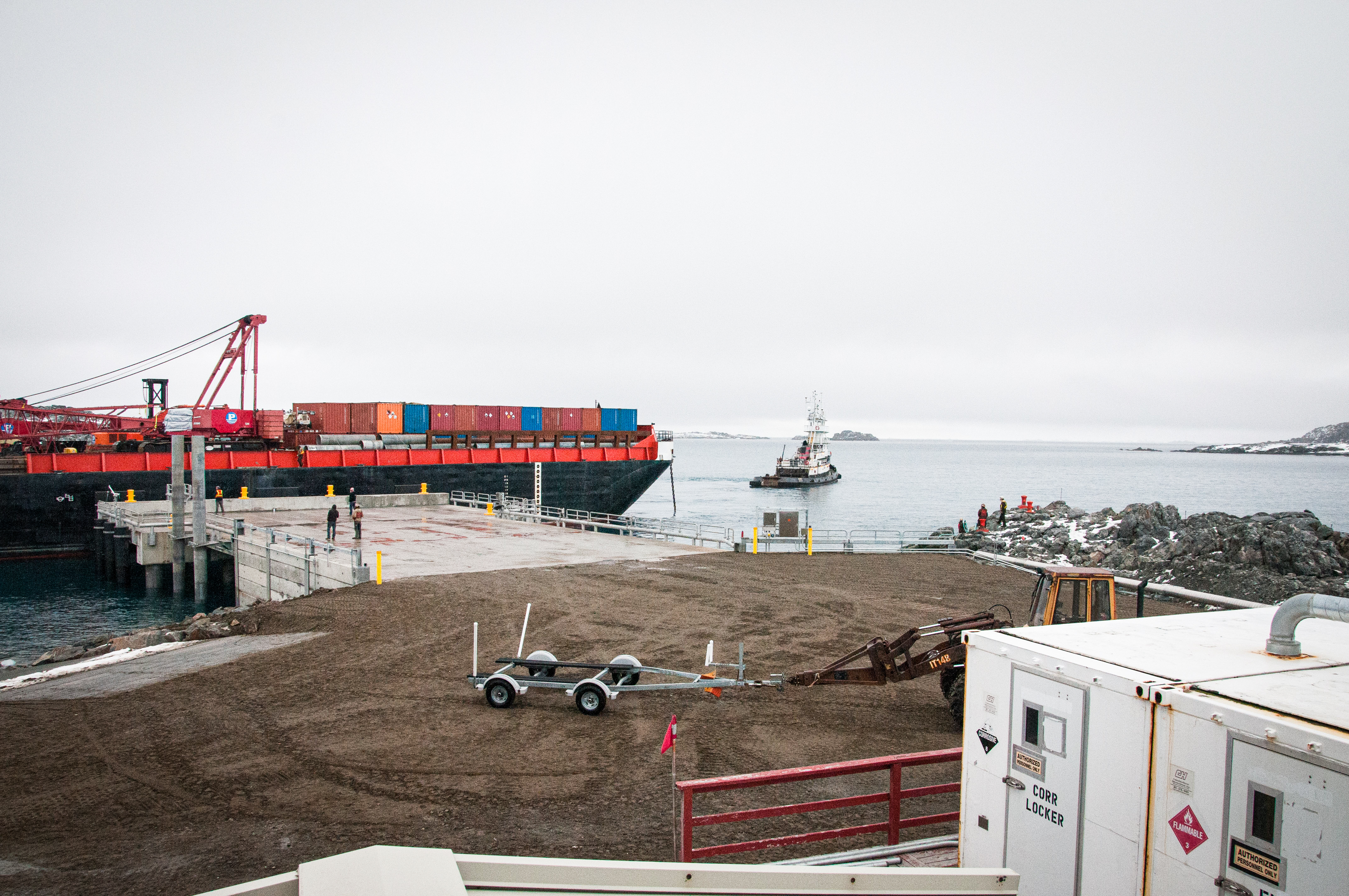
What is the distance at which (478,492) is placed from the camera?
5062cm

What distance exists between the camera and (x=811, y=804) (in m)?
6.59

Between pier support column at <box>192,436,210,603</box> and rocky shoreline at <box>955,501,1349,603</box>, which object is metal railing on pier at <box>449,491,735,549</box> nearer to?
rocky shoreline at <box>955,501,1349,603</box>

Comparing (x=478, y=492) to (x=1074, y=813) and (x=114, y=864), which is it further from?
(x=1074, y=813)

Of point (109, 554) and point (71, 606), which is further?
point (109, 554)

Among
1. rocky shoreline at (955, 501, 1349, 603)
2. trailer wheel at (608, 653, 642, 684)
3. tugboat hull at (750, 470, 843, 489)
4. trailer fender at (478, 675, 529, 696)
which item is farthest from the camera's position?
tugboat hull at (750, 470, 843, 489)

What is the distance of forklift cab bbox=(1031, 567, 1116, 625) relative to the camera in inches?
417

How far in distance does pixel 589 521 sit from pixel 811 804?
27.6 meters

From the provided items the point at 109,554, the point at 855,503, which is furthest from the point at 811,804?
the point at 855,503

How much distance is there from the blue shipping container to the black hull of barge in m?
4.95

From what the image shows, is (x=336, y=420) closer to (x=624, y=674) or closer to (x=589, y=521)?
(x=589, y=521)

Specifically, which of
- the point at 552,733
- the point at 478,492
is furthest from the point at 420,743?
the point at 478,492

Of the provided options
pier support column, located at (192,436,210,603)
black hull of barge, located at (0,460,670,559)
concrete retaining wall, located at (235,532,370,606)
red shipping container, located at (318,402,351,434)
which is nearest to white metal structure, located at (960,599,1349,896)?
concrete retaining wall, located at (235,532,370,606)

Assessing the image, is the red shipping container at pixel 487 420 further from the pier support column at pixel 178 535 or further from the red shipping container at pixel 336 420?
the pier support column at pixel 178 535

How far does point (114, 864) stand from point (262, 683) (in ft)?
20.7
